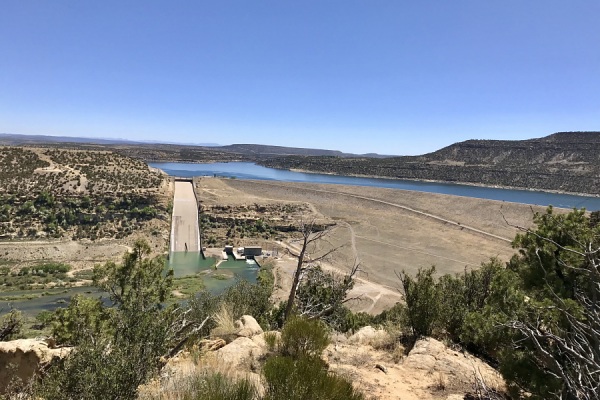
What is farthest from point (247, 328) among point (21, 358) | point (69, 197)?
point (69, 197)

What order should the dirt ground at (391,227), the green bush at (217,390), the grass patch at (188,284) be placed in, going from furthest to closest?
1. the dirt ground at (391,227)
2. the grass patch at (188,284)
3. the green bush at (217,390)

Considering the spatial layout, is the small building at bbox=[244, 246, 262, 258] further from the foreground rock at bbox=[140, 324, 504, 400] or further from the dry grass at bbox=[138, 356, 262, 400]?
the dry grass at bbox=[138, 356, 262, 400]

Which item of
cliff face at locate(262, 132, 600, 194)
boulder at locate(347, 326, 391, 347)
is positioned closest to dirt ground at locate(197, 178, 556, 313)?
boulder at locate(347, 326, 391, 347)

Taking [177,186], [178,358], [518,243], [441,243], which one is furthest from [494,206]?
[178,358]

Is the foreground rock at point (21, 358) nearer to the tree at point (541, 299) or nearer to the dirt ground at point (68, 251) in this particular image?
the tree at point (541, 299)

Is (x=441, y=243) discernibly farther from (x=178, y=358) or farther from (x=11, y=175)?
(x=11, y=175)

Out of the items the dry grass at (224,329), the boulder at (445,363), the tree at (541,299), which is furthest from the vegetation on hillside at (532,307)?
the dry grass at (224,329)

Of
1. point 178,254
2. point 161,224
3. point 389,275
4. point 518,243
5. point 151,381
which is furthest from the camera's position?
point 161,224
